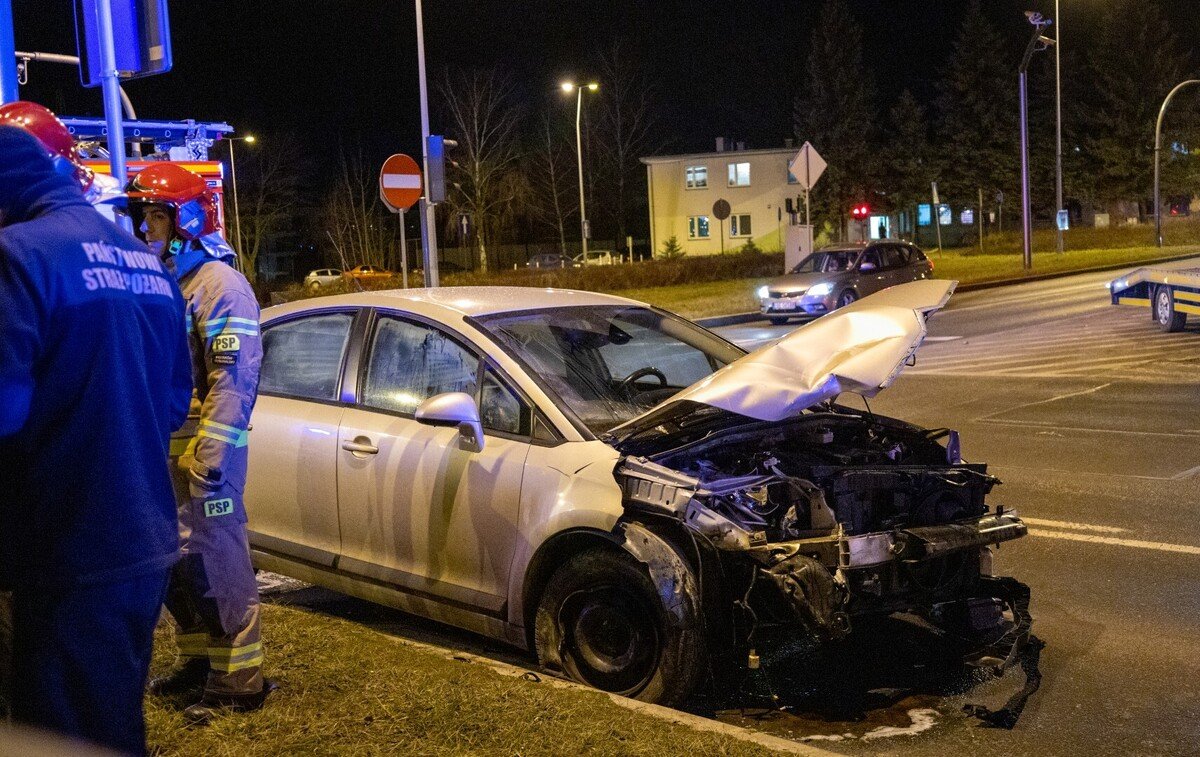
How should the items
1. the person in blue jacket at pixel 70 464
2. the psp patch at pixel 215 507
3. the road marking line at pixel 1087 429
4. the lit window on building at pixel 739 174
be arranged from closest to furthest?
the person in blue jacket at pixel 70 464 → the psp patch at pixel 215 507 → the road marking line at pixel 1087 429 → the lit window on building at pixel 739 174

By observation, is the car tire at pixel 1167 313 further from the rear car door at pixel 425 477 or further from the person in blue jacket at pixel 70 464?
the person in blue jacket at pixel 70 464

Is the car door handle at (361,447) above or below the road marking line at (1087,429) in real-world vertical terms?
above

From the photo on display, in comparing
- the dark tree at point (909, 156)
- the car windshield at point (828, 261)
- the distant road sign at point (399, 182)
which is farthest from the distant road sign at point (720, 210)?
the dark tree at point (909, 156)

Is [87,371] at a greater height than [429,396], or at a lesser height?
greater

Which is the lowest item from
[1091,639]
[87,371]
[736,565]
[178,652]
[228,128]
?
[1091,639]

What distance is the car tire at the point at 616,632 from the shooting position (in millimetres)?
4402

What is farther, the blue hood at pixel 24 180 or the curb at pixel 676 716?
the curb at pixel 676 716

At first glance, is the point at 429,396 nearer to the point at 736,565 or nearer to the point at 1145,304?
the point at 736,565

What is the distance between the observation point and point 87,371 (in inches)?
103

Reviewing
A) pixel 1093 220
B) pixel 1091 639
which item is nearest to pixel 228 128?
pixel 1091 639

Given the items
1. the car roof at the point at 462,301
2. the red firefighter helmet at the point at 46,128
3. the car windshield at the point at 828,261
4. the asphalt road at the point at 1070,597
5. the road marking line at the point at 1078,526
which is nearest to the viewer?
the red firefighter helmet at the point at 46,128

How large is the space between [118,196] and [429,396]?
152cm

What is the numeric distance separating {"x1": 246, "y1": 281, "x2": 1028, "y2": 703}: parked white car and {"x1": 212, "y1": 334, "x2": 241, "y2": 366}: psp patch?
2.57 feet

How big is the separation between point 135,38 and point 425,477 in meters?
2.84
